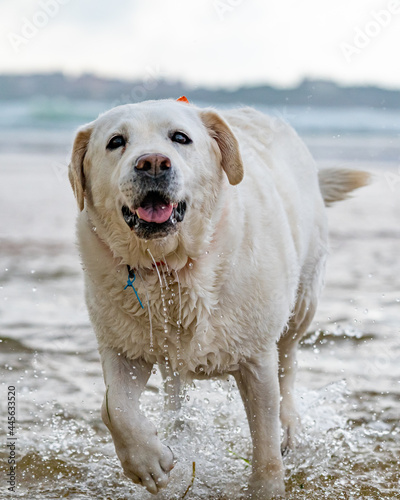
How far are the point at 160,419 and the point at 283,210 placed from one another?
4.84 feet

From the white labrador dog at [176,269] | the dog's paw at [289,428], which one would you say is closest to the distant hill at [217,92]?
the dog's paw at [289,428]

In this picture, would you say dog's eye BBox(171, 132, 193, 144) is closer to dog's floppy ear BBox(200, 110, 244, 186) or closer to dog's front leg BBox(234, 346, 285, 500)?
dog's floppy ear BBox(200, 110, 244, 186)

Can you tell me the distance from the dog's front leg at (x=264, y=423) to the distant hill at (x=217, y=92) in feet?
52.0

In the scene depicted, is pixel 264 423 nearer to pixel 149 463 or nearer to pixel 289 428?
pixel 149 463

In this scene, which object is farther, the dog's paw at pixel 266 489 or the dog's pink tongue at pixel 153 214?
the dog's paw at pixel 266 489

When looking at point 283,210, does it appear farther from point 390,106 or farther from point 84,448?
point 390,106

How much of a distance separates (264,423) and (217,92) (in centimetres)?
1993

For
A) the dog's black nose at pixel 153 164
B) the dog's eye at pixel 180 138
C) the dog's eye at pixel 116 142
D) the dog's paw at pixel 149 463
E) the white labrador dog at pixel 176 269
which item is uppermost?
the dog's eye at pixel 180 138

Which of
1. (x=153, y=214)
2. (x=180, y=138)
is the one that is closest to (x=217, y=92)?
(x=180, y=138)

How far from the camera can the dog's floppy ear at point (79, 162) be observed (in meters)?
3.17

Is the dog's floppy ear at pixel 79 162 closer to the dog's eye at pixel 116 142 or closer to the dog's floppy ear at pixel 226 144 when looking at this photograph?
the dog's eye at pixel 116 142

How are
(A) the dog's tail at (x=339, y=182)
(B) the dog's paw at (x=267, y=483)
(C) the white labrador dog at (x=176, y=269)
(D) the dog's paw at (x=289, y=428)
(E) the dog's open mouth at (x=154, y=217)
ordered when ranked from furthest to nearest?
(A) the dog's tail at (x=339, y=182) < (D) the dog's paw at (x=289, y=428) < (B) the dog's paw at (x=267, y=483) < (C) the white labrador dog at (x=176, y=269) < (E) the dog's open mouth at (x=154, y=217)

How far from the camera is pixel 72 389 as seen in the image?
4.47 meters

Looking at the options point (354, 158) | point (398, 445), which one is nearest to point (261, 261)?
point (398, 445)
